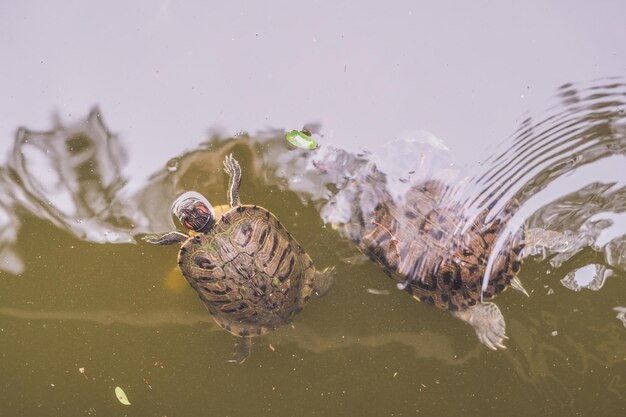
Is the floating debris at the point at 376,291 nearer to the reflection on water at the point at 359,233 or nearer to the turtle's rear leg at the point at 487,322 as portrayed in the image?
the reflection on water at the point at 359,233

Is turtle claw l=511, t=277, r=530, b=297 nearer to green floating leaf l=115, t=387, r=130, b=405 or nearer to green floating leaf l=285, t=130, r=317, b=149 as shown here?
green floating leaf l=285, t=130, r=317, b=149

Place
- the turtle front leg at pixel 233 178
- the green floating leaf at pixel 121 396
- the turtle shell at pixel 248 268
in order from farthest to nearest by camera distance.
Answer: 1. the green floating leaf at pixel 121 396
2. the turtle front leg at pixel 233 178
3. the turtle shell at pixel 248 268

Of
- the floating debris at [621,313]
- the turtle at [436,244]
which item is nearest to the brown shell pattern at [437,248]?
the turtle at [436,244]

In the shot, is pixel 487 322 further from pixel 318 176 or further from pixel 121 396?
pixel 121 396

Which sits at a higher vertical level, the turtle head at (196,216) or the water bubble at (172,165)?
the water bubble at (172,165)

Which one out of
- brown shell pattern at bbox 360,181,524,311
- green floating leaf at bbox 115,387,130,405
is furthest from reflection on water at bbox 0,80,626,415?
green floating leaf at bbox 115,387,130,405

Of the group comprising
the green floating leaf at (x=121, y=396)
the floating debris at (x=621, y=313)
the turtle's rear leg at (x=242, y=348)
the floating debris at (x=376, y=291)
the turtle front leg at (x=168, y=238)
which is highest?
the floating debris at (x=621, y=313)

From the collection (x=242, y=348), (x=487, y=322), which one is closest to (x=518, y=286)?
(x=487, y=322)
